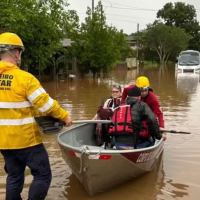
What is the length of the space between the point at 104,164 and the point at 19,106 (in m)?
1.51

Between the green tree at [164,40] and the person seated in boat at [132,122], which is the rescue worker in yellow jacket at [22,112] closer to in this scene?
the person seated in boat at [132,122]

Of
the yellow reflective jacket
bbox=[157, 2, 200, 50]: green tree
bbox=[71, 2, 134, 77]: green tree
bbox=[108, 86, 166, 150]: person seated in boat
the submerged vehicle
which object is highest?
bbox=[157, 2, 200, 50]: green tree

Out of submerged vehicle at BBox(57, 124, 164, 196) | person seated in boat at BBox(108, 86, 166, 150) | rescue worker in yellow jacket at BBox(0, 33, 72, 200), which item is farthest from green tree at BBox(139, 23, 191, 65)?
rescue worker in yellow jacket at BBox(0, 33, 72, 200)

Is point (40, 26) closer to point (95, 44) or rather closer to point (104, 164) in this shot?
point (95, 44)

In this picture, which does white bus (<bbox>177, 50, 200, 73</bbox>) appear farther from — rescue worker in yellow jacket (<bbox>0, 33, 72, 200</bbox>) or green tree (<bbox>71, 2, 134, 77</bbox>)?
rescue worker in yellow jacket (<bbox>0, 33, 72, 200</bbox>)

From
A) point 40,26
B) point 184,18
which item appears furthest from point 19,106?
point 184,18

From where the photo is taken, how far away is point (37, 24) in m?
20.1

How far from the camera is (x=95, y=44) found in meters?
27.6

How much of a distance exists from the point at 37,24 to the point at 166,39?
4380 centimetres

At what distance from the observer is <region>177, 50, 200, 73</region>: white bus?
33906mm

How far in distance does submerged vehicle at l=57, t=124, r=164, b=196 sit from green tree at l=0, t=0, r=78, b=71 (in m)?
13.0

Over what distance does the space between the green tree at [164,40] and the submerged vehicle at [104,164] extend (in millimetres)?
57049

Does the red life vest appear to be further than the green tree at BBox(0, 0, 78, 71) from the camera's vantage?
No

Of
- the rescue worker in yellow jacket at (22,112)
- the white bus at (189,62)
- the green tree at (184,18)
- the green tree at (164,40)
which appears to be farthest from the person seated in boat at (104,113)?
the green tree at (184,18)
